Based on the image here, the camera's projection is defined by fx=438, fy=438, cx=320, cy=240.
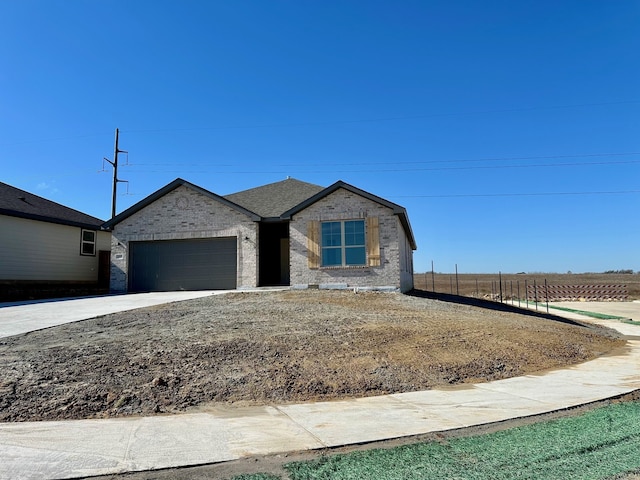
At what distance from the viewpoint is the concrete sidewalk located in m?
3.76

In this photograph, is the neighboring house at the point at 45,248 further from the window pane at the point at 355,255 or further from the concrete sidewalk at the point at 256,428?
the concrete sidewalk at the point at 256,428

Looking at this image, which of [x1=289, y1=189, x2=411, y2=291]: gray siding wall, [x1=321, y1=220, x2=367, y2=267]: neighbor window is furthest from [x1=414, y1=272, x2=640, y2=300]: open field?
[x1=321, y1=220, x2=367, y2=267]: neighbor window

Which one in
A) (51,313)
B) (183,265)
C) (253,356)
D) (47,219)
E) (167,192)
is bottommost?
(253,356)

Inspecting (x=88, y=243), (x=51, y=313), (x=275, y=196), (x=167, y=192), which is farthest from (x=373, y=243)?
(x=88, y=243)

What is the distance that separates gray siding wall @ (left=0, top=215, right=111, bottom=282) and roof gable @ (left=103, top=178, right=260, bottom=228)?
2267mm

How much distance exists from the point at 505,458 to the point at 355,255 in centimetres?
1307

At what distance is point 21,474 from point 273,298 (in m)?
10.7

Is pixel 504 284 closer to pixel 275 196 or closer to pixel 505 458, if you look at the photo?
pixel 275 196

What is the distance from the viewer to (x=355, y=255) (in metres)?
16.8

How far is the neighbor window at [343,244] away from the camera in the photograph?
A: 1675cm

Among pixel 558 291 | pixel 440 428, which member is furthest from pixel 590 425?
pixel 558 291

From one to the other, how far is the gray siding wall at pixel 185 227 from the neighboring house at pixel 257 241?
4cm

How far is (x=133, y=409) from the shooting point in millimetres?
5387

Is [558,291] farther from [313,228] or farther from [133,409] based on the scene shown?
[133,409]
